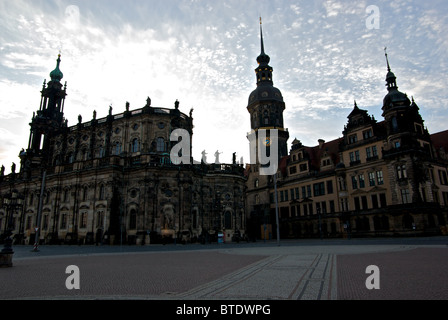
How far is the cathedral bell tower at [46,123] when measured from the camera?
188 ft

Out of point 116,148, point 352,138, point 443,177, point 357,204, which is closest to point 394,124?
point 352,138

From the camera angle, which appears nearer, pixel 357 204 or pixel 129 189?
pixel 129 189

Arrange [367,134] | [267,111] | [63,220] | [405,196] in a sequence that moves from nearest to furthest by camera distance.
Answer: [405,196] → [63,220] → [367,134] → [267,111]

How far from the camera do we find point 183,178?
4188 cm

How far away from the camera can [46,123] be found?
59781 mm

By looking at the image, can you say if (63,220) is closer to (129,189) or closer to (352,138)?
(129,189)

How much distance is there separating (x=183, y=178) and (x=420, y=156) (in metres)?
32.3

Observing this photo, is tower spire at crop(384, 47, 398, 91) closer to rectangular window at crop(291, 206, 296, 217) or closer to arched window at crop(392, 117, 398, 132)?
arched window at crop(392, 117, 398, 132)

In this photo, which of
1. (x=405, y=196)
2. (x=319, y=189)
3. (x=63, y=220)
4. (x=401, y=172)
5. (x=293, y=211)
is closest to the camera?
(x=405, y=196)

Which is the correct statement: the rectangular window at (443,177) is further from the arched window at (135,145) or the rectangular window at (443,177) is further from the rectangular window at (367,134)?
the arched window at (135,145)

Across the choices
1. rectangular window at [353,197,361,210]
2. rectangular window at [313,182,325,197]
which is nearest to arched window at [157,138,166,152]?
rectangular window at [313,182,325,197]

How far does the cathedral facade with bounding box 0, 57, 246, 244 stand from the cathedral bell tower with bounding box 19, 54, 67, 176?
3.93 m

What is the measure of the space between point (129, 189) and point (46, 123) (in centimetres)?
3106
